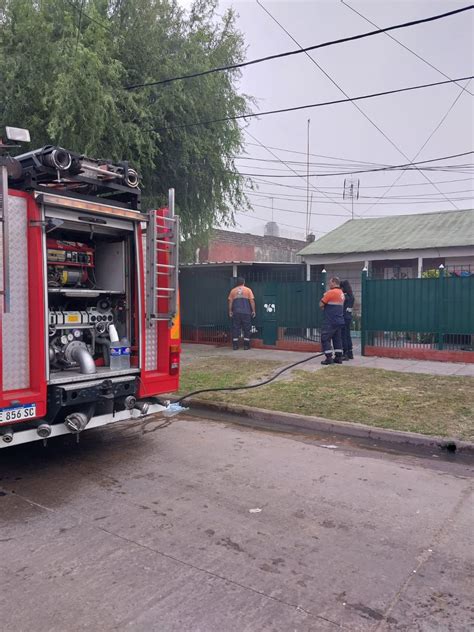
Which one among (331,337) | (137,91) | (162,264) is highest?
(137,91)

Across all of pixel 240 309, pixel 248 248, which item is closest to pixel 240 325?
pixel 240 309

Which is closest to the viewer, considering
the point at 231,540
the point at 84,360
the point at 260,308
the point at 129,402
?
the point at 231,540

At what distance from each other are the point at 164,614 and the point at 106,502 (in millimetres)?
1675

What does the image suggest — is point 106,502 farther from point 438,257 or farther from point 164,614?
point 438,257

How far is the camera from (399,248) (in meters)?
18.3

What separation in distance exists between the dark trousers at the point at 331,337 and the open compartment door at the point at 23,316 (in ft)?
24.2

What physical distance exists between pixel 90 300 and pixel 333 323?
20.6 feet

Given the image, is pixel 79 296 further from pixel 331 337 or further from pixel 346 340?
pixel 346 340

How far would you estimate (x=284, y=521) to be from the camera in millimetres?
4137

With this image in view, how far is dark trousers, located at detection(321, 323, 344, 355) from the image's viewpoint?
439 inches

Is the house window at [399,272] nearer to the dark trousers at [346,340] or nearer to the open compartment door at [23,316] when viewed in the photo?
the dark trousers at [346,340]

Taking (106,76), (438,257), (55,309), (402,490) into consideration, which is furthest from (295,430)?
(438,257)

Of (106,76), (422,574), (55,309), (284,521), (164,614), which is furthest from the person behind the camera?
(106,76)

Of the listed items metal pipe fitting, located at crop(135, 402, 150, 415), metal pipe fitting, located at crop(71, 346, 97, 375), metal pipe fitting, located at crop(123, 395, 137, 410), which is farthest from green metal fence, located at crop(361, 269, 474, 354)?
metal pipe fitting, located at crop(71, 346, 97, 375)
